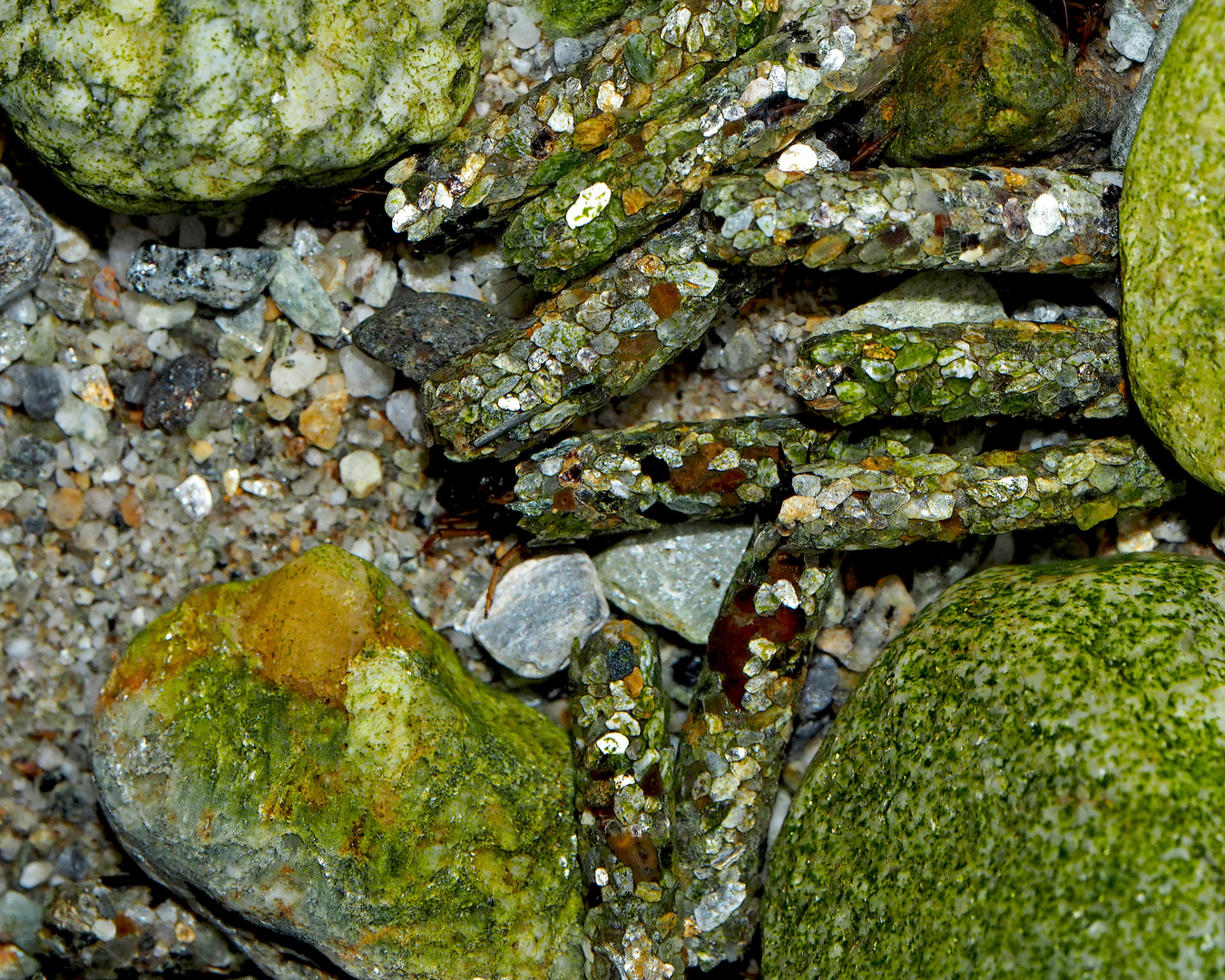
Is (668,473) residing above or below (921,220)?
below

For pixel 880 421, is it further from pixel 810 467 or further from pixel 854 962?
pixel 854 962

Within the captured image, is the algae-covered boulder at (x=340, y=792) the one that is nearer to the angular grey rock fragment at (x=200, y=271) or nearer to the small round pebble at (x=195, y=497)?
the small round pebble at (x=195, y=497)

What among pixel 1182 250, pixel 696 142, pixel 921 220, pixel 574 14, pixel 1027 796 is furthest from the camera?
pixel 574 14

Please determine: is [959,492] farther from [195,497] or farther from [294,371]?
[195,497]

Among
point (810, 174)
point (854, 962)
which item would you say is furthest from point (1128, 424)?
point (854, 962)

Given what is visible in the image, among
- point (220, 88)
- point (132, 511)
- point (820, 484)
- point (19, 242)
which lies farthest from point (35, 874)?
point (820, 484)

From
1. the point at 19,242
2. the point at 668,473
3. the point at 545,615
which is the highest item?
the point at 19,242

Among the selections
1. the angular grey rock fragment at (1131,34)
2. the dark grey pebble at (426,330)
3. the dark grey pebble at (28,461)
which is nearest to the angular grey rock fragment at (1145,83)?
the angular grey rock fragment at (1131,34)

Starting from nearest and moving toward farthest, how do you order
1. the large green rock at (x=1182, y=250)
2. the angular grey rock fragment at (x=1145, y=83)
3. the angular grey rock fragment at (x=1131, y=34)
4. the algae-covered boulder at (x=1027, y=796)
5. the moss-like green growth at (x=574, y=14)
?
the algae-covered boulder at (x=1027, y=796) → the large green rock at (x=1182, y=250) → the angular grey rock fragment at (x=1145, y=83) → the angular grey rock fragment at (x=1131, y=34) → the moss-like green growth at (x=574, y=14)
